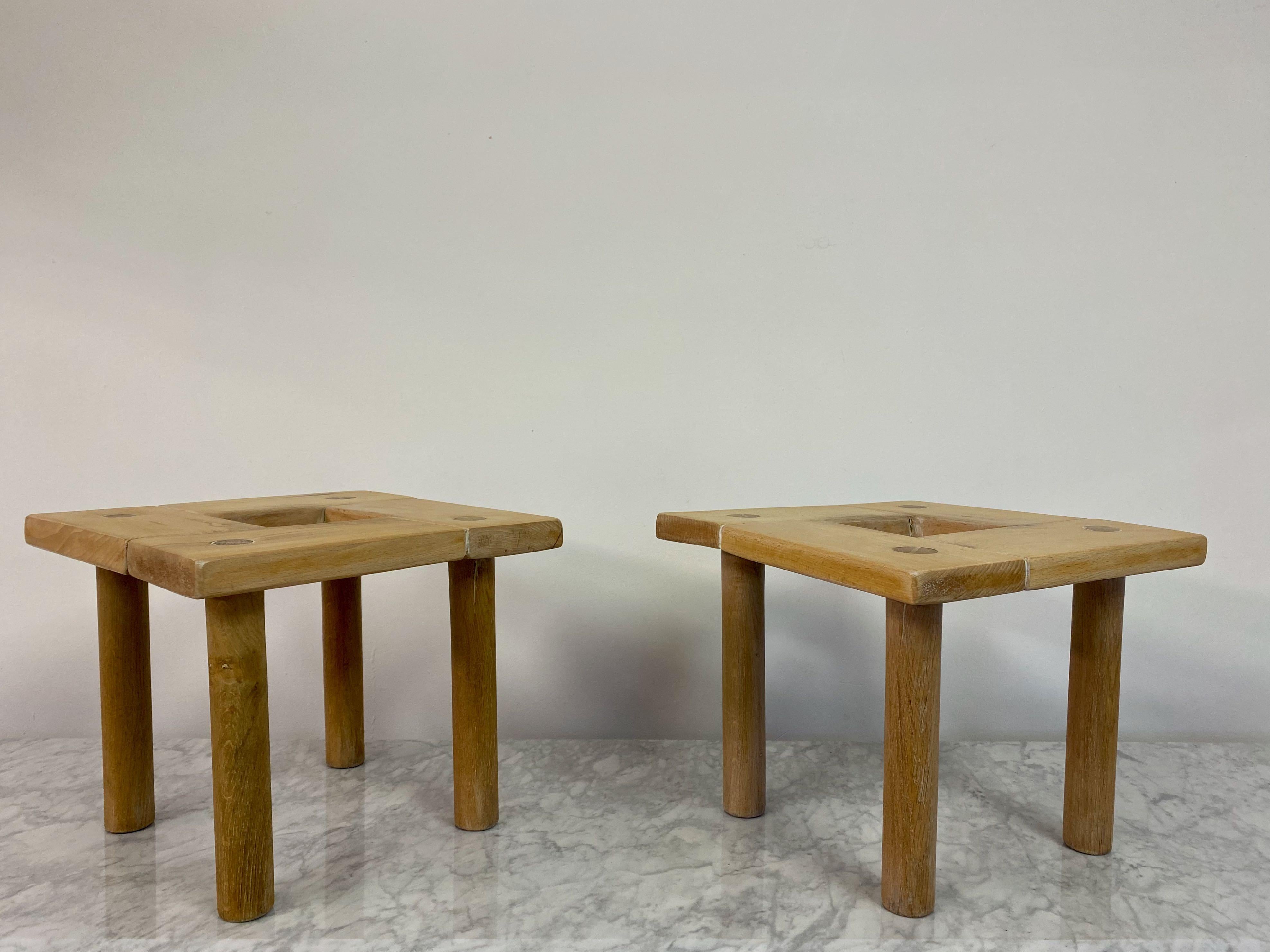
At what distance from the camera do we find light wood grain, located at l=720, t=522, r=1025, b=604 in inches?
41.2

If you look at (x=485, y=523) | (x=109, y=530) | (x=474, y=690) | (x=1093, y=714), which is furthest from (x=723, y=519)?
(x=109, y=530)

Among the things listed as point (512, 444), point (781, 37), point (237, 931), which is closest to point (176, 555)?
point (237, 931)

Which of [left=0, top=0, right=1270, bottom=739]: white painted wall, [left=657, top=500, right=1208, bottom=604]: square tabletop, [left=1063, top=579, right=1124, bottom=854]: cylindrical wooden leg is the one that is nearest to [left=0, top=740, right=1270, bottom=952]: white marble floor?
[left=1063, top=579, right=1124, bottom=854]: cylindrical wooden leg

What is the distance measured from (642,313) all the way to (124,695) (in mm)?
1209

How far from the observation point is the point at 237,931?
118 centimetres

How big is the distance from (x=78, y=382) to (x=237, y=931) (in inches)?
51.6

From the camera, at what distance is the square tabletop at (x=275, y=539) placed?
112 centimetres

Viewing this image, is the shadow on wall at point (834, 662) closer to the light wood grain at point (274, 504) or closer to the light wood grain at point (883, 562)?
the light wood grain at point (274, 504)

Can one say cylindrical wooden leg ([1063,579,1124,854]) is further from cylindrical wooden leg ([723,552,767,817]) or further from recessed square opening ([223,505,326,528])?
recessed square opening ([223,505,326,528])

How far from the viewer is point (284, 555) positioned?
1.14 meters

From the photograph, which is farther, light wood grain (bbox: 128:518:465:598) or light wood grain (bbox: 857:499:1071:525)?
light wood grain (bbox: 857:499:1071:525)

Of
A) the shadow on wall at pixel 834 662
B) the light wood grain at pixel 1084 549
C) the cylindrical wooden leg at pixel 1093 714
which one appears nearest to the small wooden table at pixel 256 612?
the shadow on wall at pixel 834 662

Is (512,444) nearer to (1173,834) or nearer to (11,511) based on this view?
(11,511)

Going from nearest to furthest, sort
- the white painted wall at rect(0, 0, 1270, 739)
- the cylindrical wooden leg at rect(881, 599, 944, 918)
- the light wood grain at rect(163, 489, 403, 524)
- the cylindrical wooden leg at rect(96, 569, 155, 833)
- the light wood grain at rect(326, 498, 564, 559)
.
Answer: the cylindrical wooden leg at rect(881, 599, 944, 918), the light wood grain at rect(326, 498, 564, 559), the cylindrical wooden leg at rect(96, 569, 155, 833), the light wood grain at rect(163, 489, 403, 524), the white painted wall at rect(0, 0, 1270, 739)
